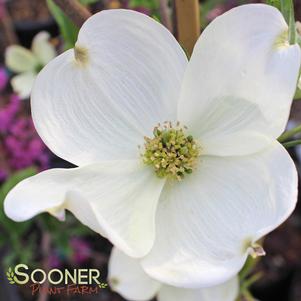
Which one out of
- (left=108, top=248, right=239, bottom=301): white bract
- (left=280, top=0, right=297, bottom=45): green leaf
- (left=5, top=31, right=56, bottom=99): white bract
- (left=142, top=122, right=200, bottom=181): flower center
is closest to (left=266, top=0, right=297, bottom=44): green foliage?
(left=280, top=0, right=297, bottom=45): green leaf

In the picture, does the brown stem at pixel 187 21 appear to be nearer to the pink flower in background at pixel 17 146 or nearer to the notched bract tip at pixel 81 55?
the notched bract tip at pixel 81 55

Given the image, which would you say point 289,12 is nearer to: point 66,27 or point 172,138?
point 172,138

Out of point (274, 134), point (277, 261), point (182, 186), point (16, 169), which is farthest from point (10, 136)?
point (274, 134)

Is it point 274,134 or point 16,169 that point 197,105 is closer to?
point 274,134

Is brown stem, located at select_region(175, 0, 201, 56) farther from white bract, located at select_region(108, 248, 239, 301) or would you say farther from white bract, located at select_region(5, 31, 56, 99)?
white bract, located at select_region(5, 31, 56, 99)

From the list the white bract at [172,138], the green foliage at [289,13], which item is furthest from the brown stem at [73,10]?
the green foliage at [289,13]

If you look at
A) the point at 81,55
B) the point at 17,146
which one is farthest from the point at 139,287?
the point at 17,146
